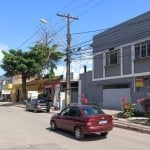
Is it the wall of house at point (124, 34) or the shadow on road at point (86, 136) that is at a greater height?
the wall of house at point (124, 34)

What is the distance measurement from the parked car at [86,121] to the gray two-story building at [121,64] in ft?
49.2

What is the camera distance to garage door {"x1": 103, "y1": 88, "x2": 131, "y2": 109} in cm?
3462

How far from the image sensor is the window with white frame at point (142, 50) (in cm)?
3161

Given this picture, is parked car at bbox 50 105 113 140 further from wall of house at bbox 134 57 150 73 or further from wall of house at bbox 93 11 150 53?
wall of house at bbox 93 11 150 53

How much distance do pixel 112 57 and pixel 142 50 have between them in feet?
17.7

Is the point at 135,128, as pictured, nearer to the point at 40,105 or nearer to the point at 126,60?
the point at 126,60

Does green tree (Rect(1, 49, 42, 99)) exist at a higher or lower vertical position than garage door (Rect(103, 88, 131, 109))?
higher

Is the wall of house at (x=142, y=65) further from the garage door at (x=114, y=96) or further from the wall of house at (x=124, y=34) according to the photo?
the garage door at (x=114, y=96)

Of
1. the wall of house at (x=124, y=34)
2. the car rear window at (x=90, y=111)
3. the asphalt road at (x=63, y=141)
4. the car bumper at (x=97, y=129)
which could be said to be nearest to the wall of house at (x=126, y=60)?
the wall of house at (x=124, y=34)

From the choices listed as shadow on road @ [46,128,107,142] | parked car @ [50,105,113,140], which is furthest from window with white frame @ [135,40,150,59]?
parked car @ [50,105,113,140]

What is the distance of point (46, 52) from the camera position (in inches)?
2184

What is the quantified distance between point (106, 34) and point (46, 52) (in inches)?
755

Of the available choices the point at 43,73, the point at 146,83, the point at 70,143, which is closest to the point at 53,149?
the point at 70,143

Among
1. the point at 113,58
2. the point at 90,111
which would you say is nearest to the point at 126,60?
the point at 113,58
